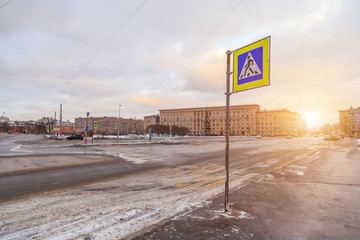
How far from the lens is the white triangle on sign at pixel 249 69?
408 centimetres

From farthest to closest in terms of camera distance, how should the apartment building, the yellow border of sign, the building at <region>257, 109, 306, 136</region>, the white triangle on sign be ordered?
the apartment building, the building at <region>257, 109, 306, 136</region>, the white triangle on sign, the yellow border of sign

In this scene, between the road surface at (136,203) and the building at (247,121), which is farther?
the building at (247,121)

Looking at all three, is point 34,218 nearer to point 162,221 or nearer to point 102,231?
point 102,231

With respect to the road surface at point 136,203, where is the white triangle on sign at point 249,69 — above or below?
above

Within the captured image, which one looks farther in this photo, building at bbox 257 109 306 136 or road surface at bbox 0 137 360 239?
building at bbox 257 109 306 136

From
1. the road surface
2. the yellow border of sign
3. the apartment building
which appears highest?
the apartment building

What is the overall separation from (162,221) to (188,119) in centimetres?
16480

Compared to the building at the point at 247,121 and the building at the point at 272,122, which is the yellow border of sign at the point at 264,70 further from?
the building at the point at 272,122

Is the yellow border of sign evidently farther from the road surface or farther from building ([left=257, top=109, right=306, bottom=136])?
building ([left=257, top=109, right=306, bottom=136])

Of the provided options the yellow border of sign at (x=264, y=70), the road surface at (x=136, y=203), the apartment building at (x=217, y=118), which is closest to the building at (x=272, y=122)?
the apartment building at (x=217, y=118)

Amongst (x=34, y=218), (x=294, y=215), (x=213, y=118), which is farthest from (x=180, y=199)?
(x=213, y=118)

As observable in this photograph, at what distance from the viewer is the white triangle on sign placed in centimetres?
408

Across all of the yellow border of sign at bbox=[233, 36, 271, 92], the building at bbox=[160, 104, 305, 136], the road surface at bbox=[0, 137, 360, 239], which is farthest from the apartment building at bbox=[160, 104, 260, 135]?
the yellow border of sign at bbox=[233, 36, 271, 92]

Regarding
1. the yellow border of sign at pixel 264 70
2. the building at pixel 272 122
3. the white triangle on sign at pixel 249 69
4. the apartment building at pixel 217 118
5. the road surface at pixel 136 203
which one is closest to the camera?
the road surface at pixel 136 203
